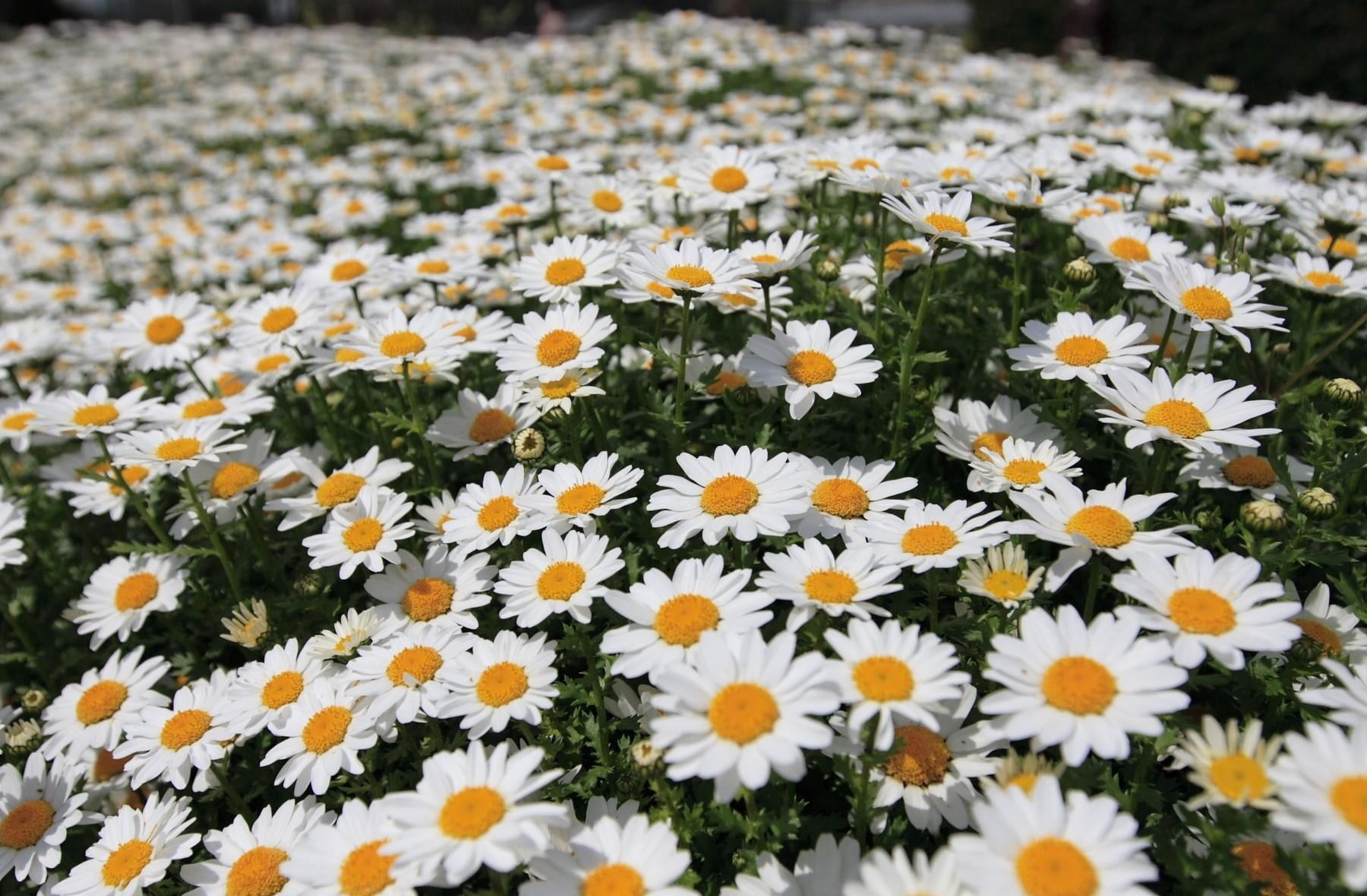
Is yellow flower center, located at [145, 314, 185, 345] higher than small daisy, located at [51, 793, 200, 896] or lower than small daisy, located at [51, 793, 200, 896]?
higher

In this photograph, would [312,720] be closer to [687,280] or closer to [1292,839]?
[687,280]

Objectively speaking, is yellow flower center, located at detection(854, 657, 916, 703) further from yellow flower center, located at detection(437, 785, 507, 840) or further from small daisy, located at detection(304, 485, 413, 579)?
small daisy, located at detection(304, 485, 413, 579)

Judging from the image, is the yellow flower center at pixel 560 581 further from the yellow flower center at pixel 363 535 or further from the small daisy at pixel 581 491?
the yellow flower center at pixel 363 535

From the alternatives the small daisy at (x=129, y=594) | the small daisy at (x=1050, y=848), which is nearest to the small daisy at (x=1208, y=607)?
the small daisy at (x=1050, y=848)

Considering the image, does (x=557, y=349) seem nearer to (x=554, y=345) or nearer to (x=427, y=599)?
(x=554, y=345)

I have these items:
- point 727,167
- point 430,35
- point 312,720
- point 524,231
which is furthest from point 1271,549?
point 430,35

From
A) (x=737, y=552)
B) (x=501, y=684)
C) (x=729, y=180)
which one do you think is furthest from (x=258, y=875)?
(x=729, y=180)

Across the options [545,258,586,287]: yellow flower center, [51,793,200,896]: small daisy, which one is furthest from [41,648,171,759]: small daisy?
[545,258,586,287]: yellow flower center
